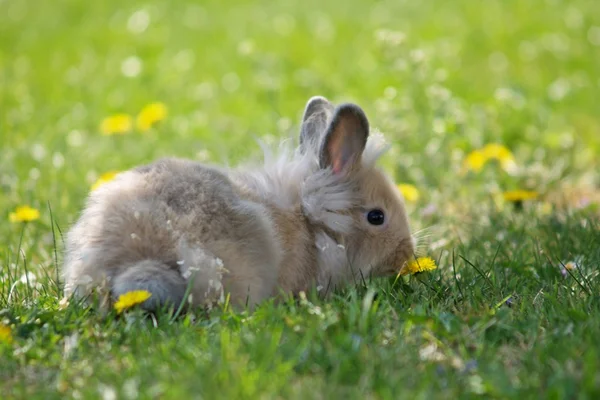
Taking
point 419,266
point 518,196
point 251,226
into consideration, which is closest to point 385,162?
point 518,196

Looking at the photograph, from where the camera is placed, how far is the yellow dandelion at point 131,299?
3.35 meters

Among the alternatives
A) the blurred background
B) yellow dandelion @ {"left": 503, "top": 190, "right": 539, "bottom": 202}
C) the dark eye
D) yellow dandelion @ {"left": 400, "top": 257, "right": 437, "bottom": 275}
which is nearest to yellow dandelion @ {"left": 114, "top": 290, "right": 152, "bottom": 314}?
yellow dandelion @ {"left": 400, "top": 257, "right": 437, "bottom": 275}

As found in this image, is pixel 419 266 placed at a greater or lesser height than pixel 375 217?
lesser

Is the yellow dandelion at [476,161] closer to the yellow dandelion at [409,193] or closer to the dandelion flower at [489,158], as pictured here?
the dandelion flower at [489,158]

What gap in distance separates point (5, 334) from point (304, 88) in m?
5.06

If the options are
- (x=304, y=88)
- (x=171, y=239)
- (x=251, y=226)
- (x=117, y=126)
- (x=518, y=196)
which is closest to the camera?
(x=171, y=239)

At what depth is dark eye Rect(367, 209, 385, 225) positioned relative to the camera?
445 centimetres

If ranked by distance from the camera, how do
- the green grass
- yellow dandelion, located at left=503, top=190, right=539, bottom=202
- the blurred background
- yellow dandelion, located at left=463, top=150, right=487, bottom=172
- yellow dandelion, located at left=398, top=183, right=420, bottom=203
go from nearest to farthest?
the green grass
yellow dandelion, located at left=503, top=190, right=539, bottom=202
yellow dandelion, located at left=398, top=183, right=420, bottom=203
yellow dandelion, located at left=463, top=150, right=487, bottom=172
the blurred background

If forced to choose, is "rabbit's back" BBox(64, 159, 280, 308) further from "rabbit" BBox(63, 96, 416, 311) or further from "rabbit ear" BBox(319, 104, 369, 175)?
"rabbit ear" BBox(319, 104, 369, 175)

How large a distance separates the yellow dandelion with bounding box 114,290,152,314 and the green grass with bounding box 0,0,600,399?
70 mm

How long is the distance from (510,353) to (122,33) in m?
8.14

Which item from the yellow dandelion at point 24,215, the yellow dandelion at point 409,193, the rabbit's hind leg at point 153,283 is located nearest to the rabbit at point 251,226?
the rabbit's hind leg at point 153,283

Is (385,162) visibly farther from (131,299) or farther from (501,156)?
(131,299)

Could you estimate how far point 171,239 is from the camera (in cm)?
357
